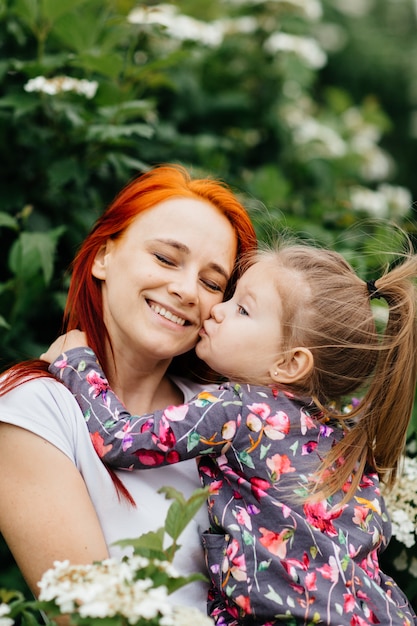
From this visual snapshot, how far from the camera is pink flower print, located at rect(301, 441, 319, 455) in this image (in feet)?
7.15

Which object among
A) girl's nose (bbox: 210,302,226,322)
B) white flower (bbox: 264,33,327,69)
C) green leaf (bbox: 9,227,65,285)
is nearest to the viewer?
girl's nose (bbox: 210,302,226,322)

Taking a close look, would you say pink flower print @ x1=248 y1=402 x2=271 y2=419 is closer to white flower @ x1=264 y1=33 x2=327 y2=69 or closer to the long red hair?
the long red hair

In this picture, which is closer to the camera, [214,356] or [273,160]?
[214,356]

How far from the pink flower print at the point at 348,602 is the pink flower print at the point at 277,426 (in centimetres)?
42

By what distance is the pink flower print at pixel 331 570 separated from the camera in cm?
201

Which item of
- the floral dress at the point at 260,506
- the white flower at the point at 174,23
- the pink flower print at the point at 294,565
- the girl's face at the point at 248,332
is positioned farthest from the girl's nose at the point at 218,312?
the white flower at the point at 174,23

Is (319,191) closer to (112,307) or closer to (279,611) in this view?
(112,307)

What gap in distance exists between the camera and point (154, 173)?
2.55 meters

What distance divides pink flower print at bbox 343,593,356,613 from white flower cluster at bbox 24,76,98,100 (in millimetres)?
2044

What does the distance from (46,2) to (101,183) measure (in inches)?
36.7

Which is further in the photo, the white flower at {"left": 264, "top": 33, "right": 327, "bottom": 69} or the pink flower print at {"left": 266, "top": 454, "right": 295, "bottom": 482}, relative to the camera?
the white flower at {"left": 264, "top": 33, "right": 327, "bottom": 69}

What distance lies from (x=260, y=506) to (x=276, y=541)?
0.10m

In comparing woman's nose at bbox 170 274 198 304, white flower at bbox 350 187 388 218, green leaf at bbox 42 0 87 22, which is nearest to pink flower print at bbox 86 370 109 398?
woman's nose at bbox 170 274 198 304

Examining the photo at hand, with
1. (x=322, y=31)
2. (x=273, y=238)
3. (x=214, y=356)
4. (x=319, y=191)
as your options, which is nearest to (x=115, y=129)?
(x=273, y=238)
